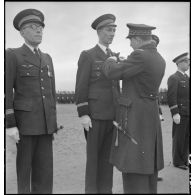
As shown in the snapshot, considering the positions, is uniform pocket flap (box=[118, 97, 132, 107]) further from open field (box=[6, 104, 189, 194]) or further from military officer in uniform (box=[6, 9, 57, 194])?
open field (box=[6, 104, 189, 194])

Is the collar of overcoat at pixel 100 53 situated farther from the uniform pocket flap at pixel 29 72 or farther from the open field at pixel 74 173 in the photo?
the open field at pixel 74 173

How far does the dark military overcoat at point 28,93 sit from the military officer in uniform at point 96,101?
1.60 ft

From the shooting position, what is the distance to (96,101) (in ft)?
13.7

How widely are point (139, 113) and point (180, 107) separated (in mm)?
3044

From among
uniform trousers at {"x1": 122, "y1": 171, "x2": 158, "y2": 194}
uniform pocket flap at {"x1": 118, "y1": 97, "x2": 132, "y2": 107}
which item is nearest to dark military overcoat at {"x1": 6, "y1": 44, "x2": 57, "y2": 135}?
uniform pocket flap at {"x1": 118, "y1": 97, "x2": 132, "y2": 107}

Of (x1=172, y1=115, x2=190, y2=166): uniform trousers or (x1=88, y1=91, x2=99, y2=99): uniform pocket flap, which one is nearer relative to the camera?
(x1=88, y1=91, x2=99, y2=99): uniform pocket flap

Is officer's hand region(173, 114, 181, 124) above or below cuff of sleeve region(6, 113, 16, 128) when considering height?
below

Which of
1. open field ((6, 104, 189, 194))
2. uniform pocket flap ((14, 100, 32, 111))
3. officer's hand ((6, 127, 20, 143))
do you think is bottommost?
open field ((6, 104, 189, 194))

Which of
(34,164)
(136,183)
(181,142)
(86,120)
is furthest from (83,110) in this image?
(181,142)

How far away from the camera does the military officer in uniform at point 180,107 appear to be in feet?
20.6

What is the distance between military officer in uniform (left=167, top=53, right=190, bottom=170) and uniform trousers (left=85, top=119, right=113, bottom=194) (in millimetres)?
2374

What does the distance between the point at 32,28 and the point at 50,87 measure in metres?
0.79

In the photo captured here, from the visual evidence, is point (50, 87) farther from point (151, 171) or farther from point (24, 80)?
point (151, 171)

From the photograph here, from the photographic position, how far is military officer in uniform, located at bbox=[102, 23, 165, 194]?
3.57m
